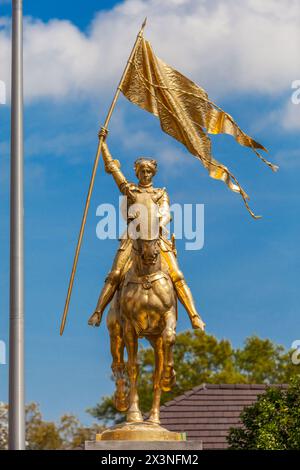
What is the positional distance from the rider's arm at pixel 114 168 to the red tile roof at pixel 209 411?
40.8 ft

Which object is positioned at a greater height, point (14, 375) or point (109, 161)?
point (109, 161)

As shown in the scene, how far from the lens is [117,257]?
Result: 51.9 feet

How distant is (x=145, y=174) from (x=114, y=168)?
462 mm

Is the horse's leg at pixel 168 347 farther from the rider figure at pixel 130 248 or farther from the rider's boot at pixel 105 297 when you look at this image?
the rider's boot at pixel 105 297

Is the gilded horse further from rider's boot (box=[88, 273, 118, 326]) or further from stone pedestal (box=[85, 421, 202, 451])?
stone pedestal (box=[85, 421, 202, 451])

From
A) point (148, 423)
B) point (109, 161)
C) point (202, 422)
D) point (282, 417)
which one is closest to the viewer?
point (148, 423)

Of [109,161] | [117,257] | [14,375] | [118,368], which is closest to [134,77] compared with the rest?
[109,161]

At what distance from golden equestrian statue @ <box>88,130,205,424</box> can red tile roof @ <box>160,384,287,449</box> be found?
11.7 metres

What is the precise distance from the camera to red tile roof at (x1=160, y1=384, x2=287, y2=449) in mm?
27250

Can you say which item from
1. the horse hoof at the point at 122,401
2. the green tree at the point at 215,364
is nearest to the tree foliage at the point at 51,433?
the green tree at the point at 215,364

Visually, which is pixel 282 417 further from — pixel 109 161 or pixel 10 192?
pixel 10 192

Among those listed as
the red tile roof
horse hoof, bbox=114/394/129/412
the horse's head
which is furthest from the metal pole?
the red tile roof
